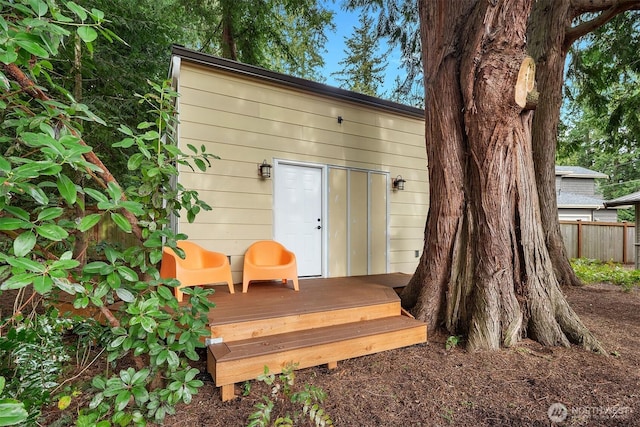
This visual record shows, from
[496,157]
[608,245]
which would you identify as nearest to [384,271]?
[496,157]

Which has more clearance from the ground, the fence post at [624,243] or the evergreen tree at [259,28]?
the evergreen tree at [259,28]

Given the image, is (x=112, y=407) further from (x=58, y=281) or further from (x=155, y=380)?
(x=58, y=281)

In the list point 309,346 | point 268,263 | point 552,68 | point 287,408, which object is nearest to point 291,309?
point 309,346

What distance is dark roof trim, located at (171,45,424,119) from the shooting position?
13.2ft

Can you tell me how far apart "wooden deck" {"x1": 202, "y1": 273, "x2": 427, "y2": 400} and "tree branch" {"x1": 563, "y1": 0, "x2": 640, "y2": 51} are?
4.85 metres

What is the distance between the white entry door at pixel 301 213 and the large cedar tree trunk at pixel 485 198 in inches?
79.2

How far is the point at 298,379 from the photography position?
8.14 feet

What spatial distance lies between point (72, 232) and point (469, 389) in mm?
2813

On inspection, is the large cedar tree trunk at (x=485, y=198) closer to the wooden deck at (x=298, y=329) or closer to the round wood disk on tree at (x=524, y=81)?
the round wood disk on tree at (x=524, y=81)

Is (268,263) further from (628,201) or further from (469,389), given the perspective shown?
(628,201)

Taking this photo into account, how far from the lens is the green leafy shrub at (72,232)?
3.72 feet

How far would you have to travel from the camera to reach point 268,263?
4414 millimetres

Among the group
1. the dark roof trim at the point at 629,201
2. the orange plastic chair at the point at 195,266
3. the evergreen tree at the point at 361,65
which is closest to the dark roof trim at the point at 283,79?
the orange plastic chair at the point at 195,266

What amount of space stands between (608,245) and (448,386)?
12120 millimetres
